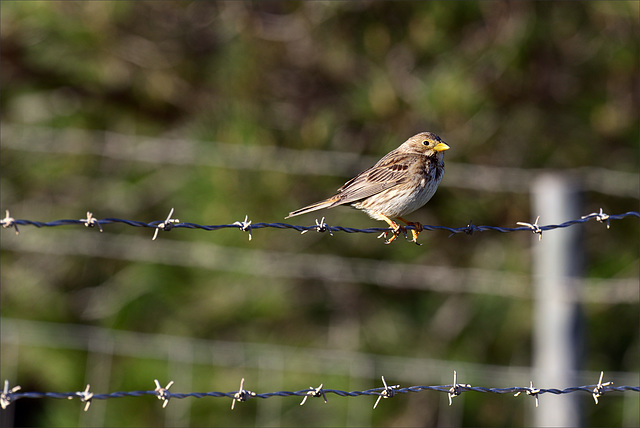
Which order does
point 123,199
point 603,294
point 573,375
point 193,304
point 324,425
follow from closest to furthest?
point 573,375
point 603,294
point 324,425
point 193,304
point 123,199

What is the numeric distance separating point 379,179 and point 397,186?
161mm

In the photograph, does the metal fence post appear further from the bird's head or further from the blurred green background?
the blurred green background

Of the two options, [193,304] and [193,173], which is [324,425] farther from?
[193,173]

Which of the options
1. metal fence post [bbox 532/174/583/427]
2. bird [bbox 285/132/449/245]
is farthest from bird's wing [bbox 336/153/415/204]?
metal fence post [bbox 532/174/583/427]

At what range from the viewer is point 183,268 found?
8.93 metres

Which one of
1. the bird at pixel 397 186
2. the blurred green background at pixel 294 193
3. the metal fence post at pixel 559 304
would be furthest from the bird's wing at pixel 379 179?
the blurred green background at pixel 294 193

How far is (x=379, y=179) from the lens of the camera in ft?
18.5

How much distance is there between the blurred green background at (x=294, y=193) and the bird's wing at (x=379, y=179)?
2.33 m

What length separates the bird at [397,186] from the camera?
5465mm

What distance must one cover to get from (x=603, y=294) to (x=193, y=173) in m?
3.66

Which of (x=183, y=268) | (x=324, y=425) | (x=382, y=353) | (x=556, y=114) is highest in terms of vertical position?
(x=556, y=114)

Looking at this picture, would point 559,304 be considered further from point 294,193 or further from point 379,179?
point 294,193

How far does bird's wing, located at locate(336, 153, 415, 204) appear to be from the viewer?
5562mm

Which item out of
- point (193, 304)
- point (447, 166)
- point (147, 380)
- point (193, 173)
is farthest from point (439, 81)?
point (147, 380)
